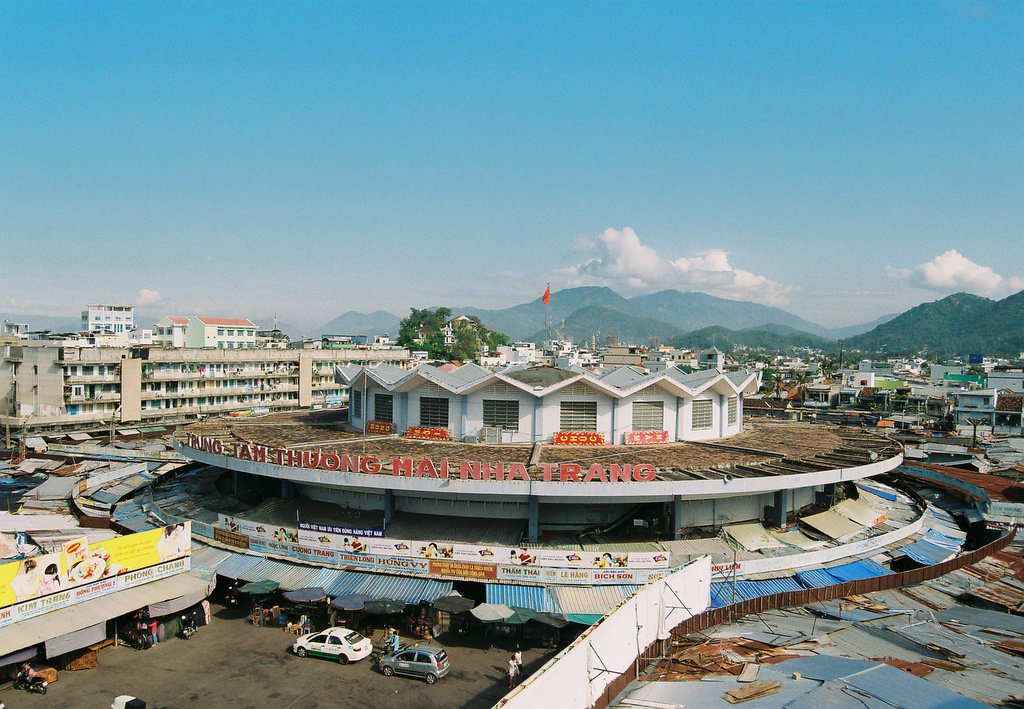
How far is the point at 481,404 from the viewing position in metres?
40.3

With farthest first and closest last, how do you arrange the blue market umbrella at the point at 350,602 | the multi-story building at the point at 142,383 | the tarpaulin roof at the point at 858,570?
the multi-story building at the point at 142,383
the tarpaulin roof at the point at 858,570
the blue market umbrella at the point at 350,602

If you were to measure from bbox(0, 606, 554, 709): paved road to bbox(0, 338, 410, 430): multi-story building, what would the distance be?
53.4 metres

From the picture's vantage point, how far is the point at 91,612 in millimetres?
24031

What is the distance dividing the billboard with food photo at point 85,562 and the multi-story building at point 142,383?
164 feet

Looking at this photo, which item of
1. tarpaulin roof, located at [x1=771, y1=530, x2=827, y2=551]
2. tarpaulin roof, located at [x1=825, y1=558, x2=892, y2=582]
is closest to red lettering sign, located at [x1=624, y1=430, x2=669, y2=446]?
tarpaulin roof, located at [x1=771, y1=530, x2=827, y2=551]

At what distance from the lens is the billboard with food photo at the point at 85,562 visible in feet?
73.9

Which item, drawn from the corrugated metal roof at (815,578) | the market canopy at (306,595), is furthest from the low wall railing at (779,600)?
the market canopy at (306,595)

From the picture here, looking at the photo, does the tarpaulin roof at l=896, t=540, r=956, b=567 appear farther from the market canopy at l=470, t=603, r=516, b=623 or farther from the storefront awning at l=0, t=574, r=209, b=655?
the storefront awning at l=0, t=574, r=209, b=655

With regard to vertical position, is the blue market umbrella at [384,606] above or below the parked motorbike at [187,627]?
above

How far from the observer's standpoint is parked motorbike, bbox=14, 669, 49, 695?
2156 cm

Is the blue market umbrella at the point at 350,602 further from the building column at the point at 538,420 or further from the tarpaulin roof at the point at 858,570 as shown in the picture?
the tarpaulin roof at the point at 858,570

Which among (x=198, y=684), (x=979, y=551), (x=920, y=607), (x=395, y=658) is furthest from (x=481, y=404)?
(x=979, y=551)

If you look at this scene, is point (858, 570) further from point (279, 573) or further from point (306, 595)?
point (279, 573)

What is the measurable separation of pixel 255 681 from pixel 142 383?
7019cm
